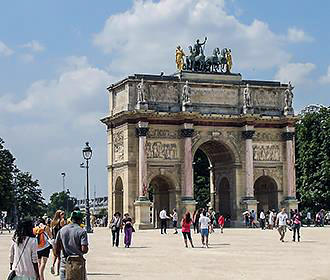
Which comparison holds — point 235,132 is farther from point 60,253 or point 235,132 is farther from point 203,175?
point 60,253

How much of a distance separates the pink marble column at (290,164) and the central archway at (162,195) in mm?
9578

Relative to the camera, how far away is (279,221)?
3712 cm

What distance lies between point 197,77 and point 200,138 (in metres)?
4.88

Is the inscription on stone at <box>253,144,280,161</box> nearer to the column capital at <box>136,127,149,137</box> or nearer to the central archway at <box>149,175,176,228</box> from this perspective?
the central archway at <box>149,175,176,228</box>

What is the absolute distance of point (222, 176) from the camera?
216ft

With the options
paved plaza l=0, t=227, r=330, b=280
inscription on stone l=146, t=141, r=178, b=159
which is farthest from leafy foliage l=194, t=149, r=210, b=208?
paved plaza l=0, t=227, r=330, b=280

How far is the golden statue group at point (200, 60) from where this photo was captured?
6394cm

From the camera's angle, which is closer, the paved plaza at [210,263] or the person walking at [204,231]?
the paved plaza at [210,263]

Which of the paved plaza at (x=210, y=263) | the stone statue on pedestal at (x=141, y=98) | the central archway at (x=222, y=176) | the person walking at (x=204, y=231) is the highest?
the stone statue on pedestal at (x=141, y=98)

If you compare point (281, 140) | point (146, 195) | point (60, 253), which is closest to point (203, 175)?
point (281, 140)

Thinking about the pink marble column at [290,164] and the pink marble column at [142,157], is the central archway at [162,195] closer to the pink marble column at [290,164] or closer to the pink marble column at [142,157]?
the pink marble column at [142,157]

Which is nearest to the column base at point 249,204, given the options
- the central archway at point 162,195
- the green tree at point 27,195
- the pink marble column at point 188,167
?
the pink marble column at point 188,167

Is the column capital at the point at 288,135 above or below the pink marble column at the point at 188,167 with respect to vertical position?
above

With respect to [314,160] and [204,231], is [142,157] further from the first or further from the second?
[204,231]
